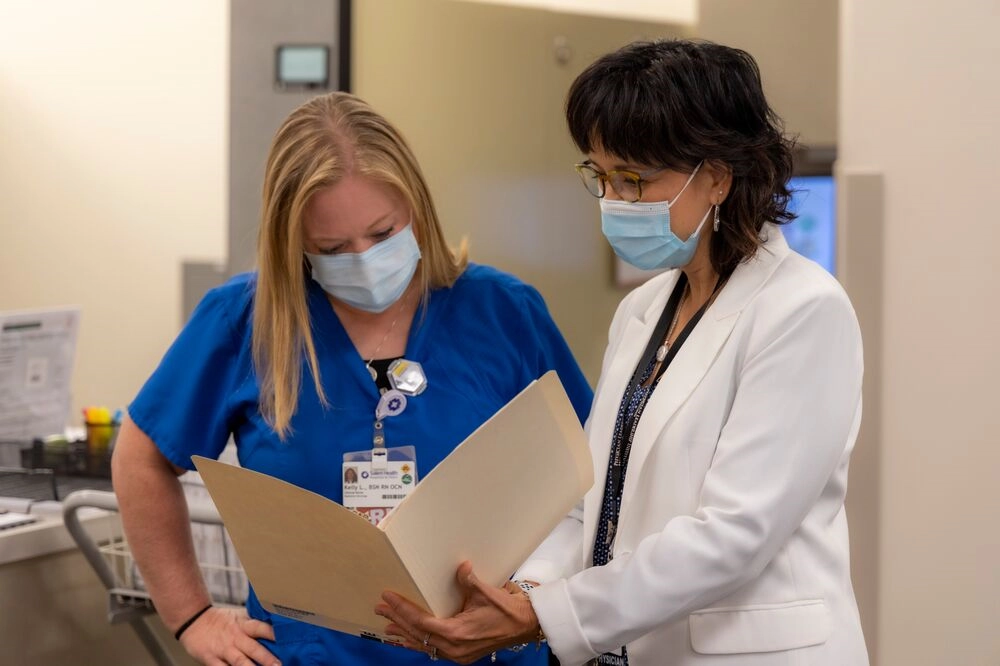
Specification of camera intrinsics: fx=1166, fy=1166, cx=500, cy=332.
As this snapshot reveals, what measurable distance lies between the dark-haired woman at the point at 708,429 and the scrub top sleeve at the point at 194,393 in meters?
0.51

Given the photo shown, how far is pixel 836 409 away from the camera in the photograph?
1.26 metres

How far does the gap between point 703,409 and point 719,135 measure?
0.32 m

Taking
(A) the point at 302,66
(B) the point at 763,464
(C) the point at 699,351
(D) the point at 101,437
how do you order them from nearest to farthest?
(B) the point at 763,464 → (C) the point at 699,351 → (D) the point at 101,437 → (A) the point at 302,66

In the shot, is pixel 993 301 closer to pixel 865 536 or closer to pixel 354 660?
pixel 865 536

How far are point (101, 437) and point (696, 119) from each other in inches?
80.5

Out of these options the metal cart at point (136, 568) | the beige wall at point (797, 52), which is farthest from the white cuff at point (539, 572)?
the beige wall at point (797, 52)

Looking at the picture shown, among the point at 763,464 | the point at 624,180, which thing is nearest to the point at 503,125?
the point at 624,180

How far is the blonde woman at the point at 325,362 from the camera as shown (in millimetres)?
1652

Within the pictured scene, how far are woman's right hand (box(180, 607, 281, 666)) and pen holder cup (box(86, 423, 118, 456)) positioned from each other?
108cm

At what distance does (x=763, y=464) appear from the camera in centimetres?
126

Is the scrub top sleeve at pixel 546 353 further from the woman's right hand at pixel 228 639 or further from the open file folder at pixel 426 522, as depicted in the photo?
the woman's right hand at pixel 228 639

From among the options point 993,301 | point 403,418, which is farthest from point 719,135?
point 993,301

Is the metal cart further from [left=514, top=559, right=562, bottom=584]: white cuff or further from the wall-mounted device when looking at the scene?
the wall-mounted device

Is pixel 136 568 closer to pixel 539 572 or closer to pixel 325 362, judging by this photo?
pixel 325 362
